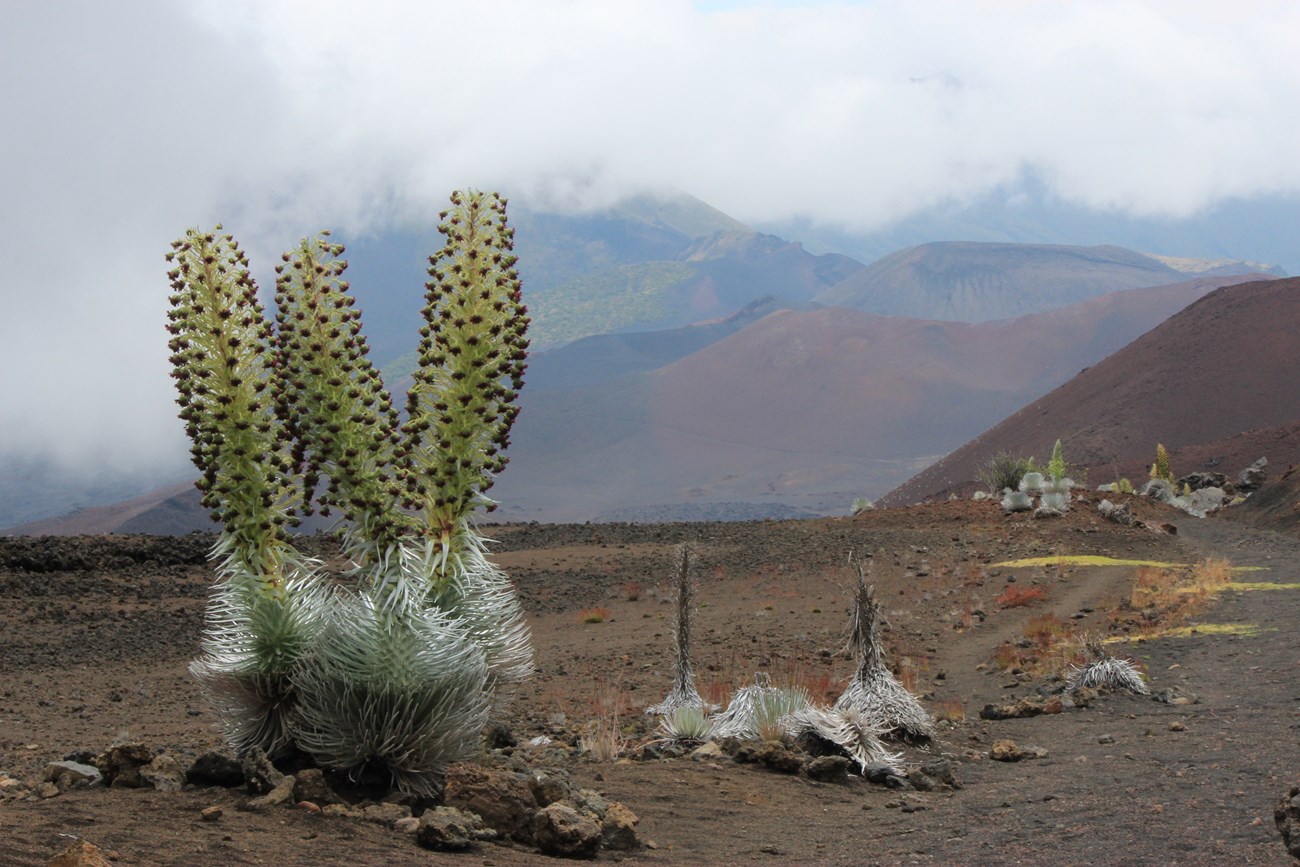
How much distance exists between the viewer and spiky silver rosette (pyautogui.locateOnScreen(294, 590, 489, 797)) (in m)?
5.42

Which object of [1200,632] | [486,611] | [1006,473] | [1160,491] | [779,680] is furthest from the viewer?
[1160,491]

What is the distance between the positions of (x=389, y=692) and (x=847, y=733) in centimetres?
311

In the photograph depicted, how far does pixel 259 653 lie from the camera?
562 cm

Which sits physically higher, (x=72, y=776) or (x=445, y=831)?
(x=72, y=776)

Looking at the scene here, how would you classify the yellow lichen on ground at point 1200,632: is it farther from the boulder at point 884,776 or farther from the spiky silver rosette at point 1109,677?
the boulder at point 884,776

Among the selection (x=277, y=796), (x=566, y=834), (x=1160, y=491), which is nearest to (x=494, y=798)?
(x=566, y=834)

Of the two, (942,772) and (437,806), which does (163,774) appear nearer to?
(437,806)

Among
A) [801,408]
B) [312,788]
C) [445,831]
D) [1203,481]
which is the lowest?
[445,831]

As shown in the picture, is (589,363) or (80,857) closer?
(80,857)

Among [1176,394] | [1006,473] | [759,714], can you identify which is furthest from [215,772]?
[1176,394]

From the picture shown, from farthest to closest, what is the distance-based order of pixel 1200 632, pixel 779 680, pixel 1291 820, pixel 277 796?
pixel 1200 632 → pixel 779 680 → pixel 277 796 → pixel 1291 820

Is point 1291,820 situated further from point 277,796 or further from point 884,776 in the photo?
point 277,796

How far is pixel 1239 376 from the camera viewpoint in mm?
70375

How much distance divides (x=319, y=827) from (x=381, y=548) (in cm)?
120
